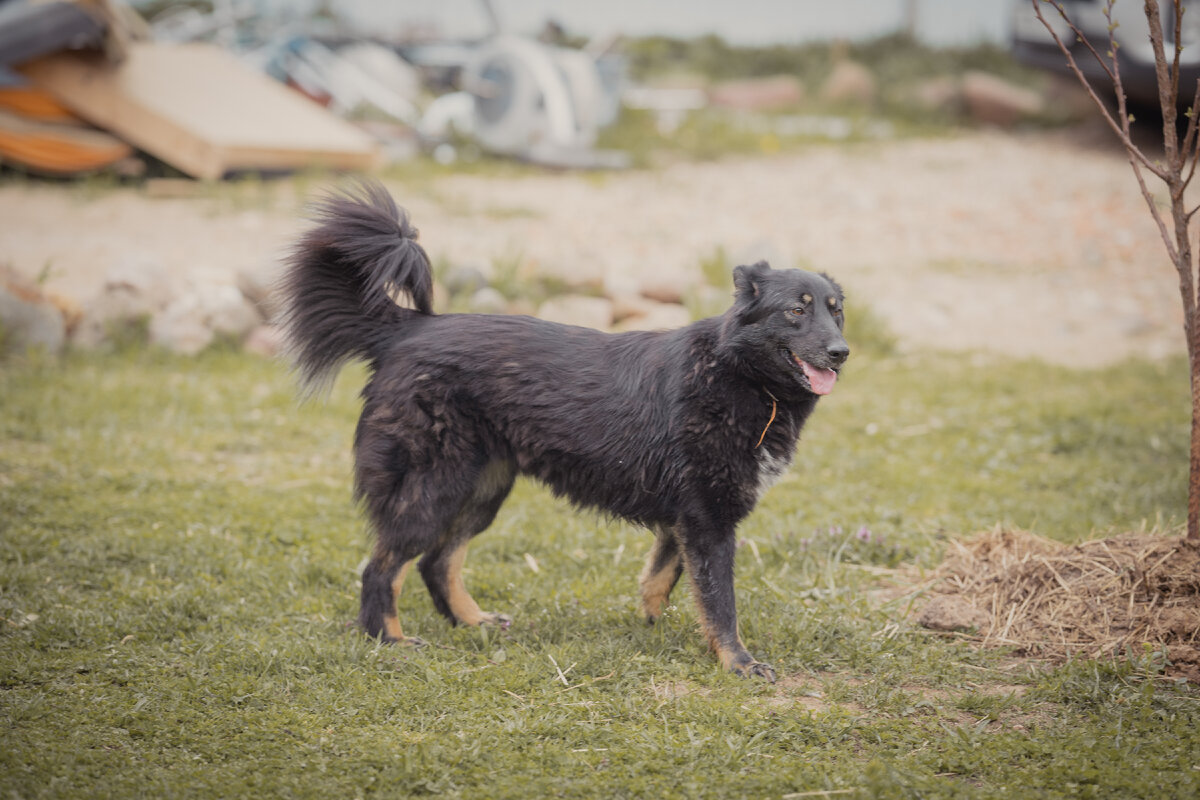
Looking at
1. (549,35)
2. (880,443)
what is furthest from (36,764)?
(549,35)

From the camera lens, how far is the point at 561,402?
406cm

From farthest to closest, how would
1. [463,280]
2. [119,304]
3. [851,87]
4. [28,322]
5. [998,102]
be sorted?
[851,87] < [998,102] < [463,280] < [119,304] < [28,322]

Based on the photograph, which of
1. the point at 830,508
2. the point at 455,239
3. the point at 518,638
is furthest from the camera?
the point at 455,239

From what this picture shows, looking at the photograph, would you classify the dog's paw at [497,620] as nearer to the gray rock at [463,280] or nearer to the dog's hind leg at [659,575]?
the dog's hind leg at [659,575]

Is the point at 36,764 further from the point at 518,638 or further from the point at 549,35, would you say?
the point at 549,35

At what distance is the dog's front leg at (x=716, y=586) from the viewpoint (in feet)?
13.1

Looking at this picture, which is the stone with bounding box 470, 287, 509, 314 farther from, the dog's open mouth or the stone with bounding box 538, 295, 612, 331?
the dog's open mouth

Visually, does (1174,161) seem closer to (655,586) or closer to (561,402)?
(561,402)

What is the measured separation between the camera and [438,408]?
3.99m

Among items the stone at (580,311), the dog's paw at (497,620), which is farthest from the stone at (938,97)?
the dog's paw at (497,620)

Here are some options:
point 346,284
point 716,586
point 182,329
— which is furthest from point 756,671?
point 182,329

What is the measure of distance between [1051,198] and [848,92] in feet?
19.7

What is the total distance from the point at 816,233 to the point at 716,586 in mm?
8155

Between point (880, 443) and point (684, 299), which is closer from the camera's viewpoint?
point (880, 443)
